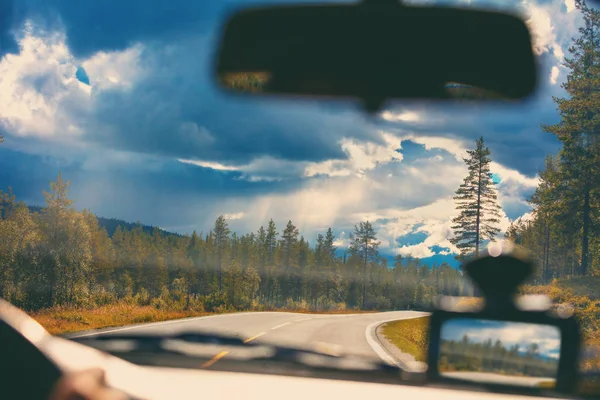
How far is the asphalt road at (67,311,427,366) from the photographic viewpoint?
2.94 metres

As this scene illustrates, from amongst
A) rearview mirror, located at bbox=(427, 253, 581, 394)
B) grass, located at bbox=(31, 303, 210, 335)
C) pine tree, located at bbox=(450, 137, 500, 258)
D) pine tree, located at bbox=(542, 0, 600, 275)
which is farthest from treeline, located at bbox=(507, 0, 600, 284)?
grass, located at bbox=(31, 303, 210, 335)

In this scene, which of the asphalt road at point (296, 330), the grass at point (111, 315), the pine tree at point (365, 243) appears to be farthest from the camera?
the grass at point (111, 315)

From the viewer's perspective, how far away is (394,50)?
9.01 ft

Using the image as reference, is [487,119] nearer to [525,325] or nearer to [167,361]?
[525,325]

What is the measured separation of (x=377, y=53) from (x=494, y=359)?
5.23 feet

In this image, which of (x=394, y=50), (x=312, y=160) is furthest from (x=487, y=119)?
(x=312, y=160)

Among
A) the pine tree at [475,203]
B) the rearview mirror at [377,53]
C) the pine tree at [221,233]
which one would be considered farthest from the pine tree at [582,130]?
the pine tree at [221,233]

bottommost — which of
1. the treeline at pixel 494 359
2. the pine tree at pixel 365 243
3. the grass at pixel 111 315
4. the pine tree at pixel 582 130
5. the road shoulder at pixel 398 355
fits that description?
the grass at pixel 111 315

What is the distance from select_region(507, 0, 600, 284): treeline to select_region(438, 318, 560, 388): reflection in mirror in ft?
2.01

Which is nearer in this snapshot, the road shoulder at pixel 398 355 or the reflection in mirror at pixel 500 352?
the reflection in mirror at pixel 500 352

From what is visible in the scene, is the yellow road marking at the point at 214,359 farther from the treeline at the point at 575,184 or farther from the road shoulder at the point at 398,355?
the treeline at the point at 575,184

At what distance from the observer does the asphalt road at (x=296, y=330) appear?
9.66ft

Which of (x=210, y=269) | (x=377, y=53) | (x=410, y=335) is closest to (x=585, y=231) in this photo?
(x=410, y=335)

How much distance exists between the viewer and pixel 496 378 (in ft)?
7.38
